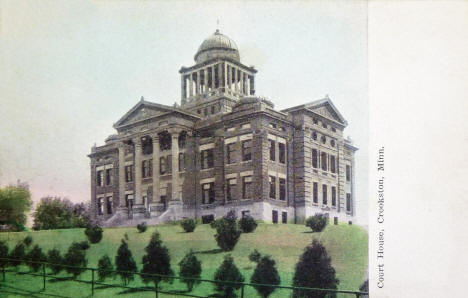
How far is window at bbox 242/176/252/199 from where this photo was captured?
30.9ft

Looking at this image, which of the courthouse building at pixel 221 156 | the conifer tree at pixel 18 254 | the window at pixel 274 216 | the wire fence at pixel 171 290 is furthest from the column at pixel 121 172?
the window at pixel 274 216

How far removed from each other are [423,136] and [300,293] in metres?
2.86

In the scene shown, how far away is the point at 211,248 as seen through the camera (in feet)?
30.6

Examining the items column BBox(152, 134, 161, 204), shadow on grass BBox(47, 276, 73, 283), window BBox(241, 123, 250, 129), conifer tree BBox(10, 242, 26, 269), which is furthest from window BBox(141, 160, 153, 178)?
conifer tree BBox(10, 242, 26, 269)

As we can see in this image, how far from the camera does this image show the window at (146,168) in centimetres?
1048

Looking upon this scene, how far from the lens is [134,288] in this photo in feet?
31.7

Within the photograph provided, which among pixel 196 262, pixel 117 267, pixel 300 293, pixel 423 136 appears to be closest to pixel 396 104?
pixel 423 136

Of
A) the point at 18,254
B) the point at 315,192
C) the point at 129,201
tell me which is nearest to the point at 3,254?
the point at 18,254

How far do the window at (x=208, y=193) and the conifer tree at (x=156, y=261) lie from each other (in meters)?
1.03

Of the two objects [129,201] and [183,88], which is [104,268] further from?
[183,88]

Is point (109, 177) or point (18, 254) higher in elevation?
point (109, 177)

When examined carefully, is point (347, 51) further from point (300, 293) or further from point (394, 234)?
point (300, 293)

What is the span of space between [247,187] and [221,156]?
2.59 ft

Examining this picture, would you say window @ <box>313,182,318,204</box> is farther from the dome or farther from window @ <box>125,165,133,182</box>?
window @ <box>125,165,133,182</box>
